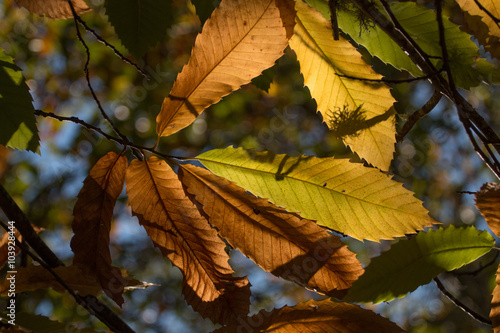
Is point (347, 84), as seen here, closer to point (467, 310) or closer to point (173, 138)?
point (467, 310)

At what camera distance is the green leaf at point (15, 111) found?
0.69m

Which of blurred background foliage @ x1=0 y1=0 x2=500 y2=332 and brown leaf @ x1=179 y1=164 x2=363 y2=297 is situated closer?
brown leaf @ x1=179 y1=164 x2=363 y2=297

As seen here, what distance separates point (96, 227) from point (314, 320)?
0.37 metres

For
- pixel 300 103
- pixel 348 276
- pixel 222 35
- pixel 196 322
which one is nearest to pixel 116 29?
pixel 222 35

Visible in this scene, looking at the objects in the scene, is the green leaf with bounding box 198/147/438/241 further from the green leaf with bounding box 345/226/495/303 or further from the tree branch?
the tree branch

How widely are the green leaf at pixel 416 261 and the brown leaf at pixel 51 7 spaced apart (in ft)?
2.65

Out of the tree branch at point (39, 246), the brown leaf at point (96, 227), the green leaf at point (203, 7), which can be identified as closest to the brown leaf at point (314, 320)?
the brown leaf at point (96, 227)

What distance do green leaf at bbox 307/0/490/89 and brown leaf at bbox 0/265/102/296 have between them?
626 mm

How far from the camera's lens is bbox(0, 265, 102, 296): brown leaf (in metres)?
0.68

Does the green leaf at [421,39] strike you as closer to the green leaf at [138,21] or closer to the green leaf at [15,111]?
the green leaf at [138,21]

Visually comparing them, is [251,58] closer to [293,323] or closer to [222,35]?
[222,35]

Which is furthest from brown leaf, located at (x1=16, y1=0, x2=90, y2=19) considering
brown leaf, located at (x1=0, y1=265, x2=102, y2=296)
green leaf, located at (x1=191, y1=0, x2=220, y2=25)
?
brown leaf, located at (x1=0, y1=265, x2=102, y2=296)

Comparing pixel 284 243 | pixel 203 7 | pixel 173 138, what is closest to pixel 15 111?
pixel 203 7

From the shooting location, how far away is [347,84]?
70cm
